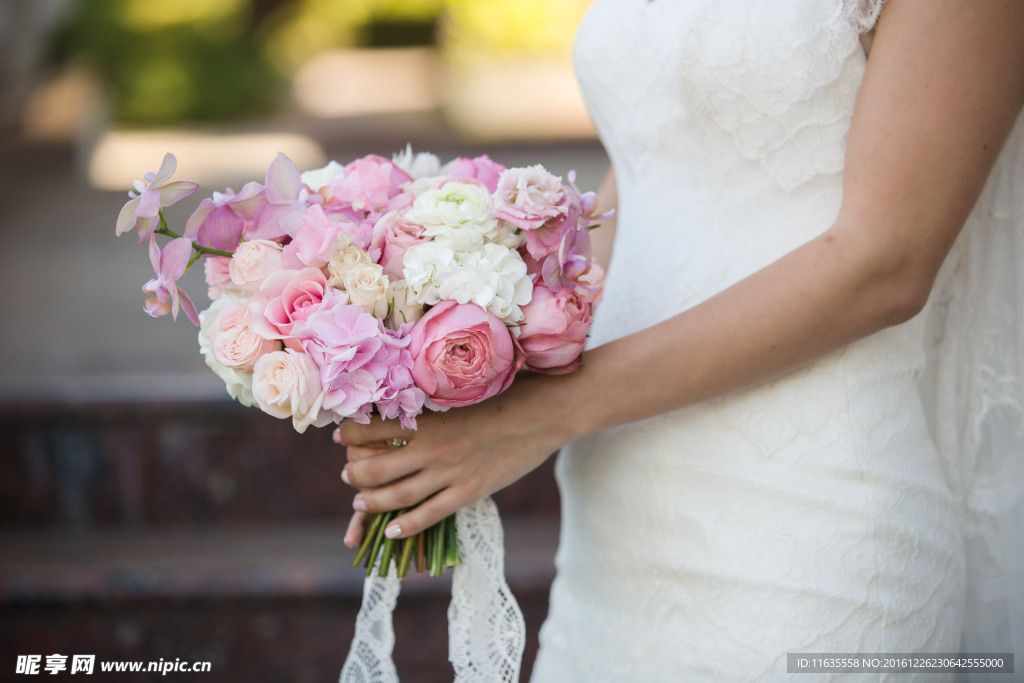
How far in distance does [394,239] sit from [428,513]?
1.38 ft

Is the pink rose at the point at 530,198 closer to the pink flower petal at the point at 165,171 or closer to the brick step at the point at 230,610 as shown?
the pink flower petal at the point at 165,171

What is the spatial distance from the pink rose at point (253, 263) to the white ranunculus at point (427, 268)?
0.17 metres

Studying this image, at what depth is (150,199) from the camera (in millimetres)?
1106

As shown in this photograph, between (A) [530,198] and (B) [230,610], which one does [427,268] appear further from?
(B) [230,610]

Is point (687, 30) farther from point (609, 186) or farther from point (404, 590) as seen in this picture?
point (404, 590)

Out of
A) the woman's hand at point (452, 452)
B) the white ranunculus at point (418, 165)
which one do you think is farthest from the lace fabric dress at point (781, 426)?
the white ranunculus at point (418, 165)

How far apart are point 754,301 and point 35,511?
10.2 ft

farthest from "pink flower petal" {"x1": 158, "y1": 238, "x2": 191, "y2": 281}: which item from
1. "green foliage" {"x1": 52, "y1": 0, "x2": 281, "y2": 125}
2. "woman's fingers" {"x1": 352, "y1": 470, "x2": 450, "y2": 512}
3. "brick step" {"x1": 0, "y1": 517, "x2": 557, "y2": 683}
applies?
"green foliage" {"x1": 52, "y1": 0, "x2": 281, "y2": 125}

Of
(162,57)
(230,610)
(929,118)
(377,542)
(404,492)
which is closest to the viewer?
(929,118)

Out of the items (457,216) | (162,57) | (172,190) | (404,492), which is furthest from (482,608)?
(162,57)

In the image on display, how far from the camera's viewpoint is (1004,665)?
148 cm

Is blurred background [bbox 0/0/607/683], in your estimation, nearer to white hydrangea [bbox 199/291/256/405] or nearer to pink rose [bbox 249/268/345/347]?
white hydrangea [bbox 199/291/256/405]

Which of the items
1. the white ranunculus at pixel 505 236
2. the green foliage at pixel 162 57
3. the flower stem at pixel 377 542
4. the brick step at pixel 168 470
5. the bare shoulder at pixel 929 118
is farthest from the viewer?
the green foliage at pixel 162 57

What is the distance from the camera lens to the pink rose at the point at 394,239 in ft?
3.82
